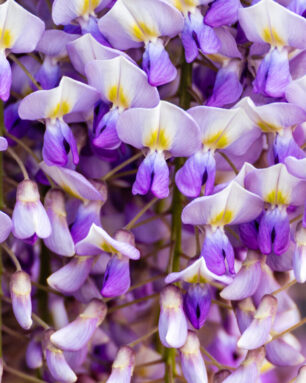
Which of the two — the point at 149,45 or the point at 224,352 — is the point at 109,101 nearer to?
the point at 149,45

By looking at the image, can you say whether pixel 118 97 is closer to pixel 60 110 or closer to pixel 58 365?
pixel 60 110

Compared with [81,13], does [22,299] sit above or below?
below

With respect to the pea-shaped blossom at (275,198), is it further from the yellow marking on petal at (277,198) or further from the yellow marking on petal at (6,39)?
→ the yellow marking on petal at (6,39)

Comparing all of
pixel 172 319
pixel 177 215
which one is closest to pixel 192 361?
pixel 172 319

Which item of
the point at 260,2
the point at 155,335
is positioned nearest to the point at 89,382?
the point at 155,335

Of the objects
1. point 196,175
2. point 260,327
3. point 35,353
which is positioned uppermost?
point 196,175

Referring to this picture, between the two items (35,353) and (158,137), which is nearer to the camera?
(158,137)
